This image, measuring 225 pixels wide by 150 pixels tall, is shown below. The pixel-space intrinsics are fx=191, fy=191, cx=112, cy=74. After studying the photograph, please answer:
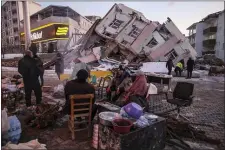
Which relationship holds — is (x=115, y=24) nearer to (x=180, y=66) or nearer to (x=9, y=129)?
(x=180, y=66)

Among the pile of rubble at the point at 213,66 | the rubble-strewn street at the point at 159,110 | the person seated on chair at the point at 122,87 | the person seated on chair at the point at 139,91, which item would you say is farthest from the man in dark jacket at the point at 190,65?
the person seated on chair at the point at 139,91

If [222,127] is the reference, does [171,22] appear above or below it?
above

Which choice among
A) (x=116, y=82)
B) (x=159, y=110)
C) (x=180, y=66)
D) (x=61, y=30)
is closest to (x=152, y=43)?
(x=180, y=66)

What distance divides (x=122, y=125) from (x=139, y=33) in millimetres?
10097

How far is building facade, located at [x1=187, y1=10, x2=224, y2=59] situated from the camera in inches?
961

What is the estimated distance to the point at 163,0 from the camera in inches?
116

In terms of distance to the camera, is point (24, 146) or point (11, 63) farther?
point (11, 63)

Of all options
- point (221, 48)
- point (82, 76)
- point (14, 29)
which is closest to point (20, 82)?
point (82, 76)

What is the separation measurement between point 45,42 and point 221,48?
828 inches

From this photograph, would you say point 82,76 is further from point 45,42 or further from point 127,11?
point 45,42

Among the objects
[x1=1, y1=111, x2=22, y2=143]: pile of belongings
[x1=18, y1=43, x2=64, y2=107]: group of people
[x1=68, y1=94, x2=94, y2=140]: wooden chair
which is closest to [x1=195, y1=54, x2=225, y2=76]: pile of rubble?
[x1=18, y1=43, x2=64, y2=107]: group of people

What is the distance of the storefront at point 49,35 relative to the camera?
15.6 metres

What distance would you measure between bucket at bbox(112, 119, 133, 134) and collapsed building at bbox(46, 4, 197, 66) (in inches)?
365

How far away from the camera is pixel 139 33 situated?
12.1 metres
